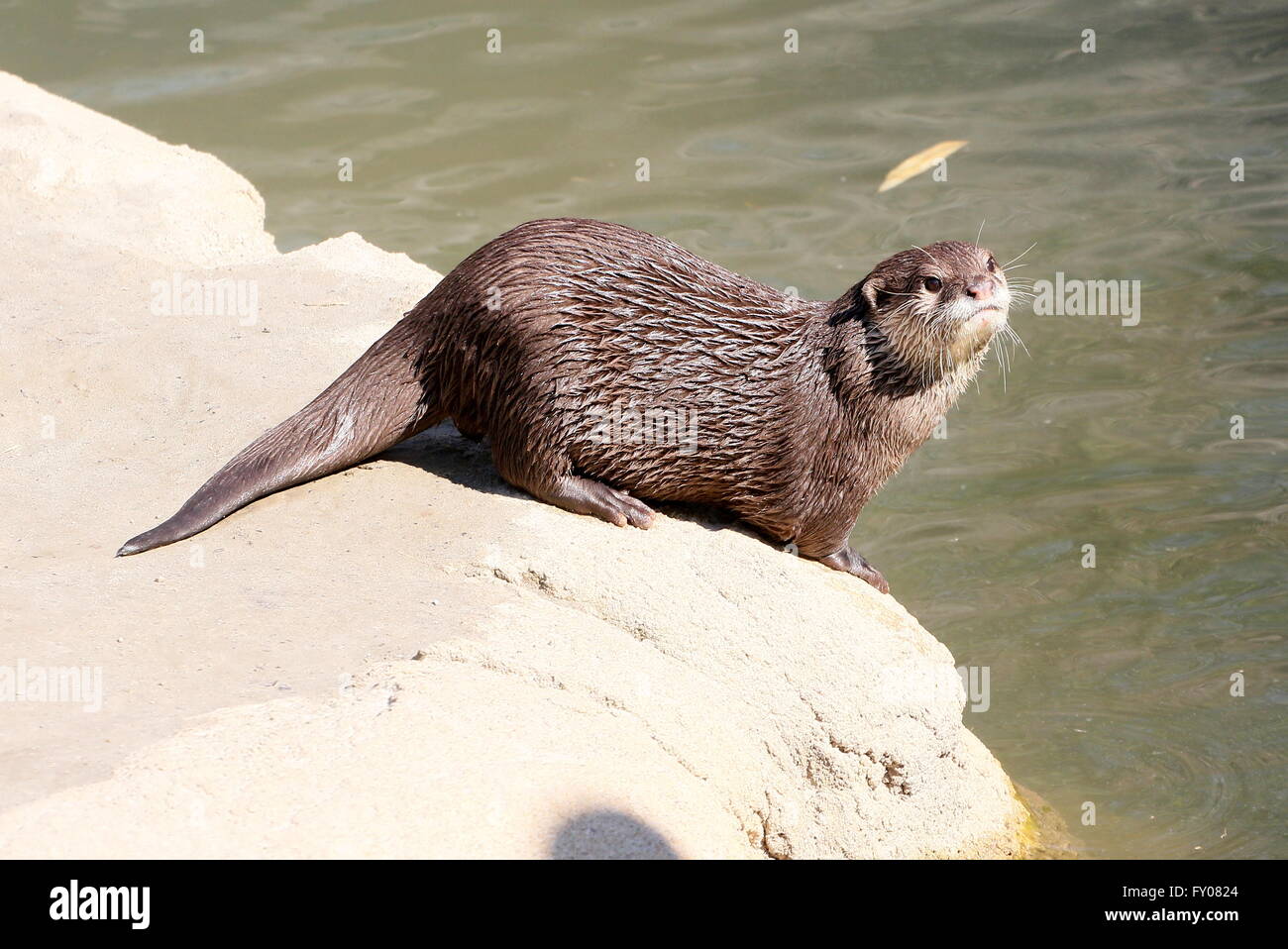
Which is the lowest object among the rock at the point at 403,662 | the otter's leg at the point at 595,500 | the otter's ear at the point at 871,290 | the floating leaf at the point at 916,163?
the rock at the point at 403,662

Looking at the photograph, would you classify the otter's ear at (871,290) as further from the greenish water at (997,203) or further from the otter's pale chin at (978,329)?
the greenish water at (997,203)

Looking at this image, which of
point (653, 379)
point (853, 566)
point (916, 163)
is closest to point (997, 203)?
point (916, 163)

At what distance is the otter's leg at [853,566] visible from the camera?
145 inches

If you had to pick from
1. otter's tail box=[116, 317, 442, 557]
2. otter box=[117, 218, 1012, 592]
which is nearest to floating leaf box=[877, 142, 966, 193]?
otter box=[117, 218, 1012, 592]

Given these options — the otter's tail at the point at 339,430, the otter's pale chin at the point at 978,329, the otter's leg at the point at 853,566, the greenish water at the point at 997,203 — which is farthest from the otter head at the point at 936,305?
the greenish water at the point at 997,203

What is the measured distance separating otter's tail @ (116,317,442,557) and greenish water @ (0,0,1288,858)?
1939mm

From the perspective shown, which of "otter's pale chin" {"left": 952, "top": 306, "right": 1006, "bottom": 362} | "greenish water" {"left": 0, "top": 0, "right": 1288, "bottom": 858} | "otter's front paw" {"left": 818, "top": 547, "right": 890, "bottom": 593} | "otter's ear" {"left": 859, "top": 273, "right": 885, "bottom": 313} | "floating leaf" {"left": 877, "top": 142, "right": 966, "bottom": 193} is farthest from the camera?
"floating leaf" {"left": 877, "top": 142, "right": 966, "bottom": 193}

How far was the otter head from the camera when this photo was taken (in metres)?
3.33

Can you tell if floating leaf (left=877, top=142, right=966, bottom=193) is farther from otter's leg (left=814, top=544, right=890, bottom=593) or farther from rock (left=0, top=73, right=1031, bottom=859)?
otter's leg (left=814, top=544, right=890, bottom=593)

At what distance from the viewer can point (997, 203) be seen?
7309mm

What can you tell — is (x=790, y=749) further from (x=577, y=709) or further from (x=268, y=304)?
(x=268, y=304)

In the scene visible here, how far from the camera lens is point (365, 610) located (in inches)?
119

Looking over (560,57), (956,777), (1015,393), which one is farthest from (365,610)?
(560,57)

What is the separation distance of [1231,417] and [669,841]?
404 cm
